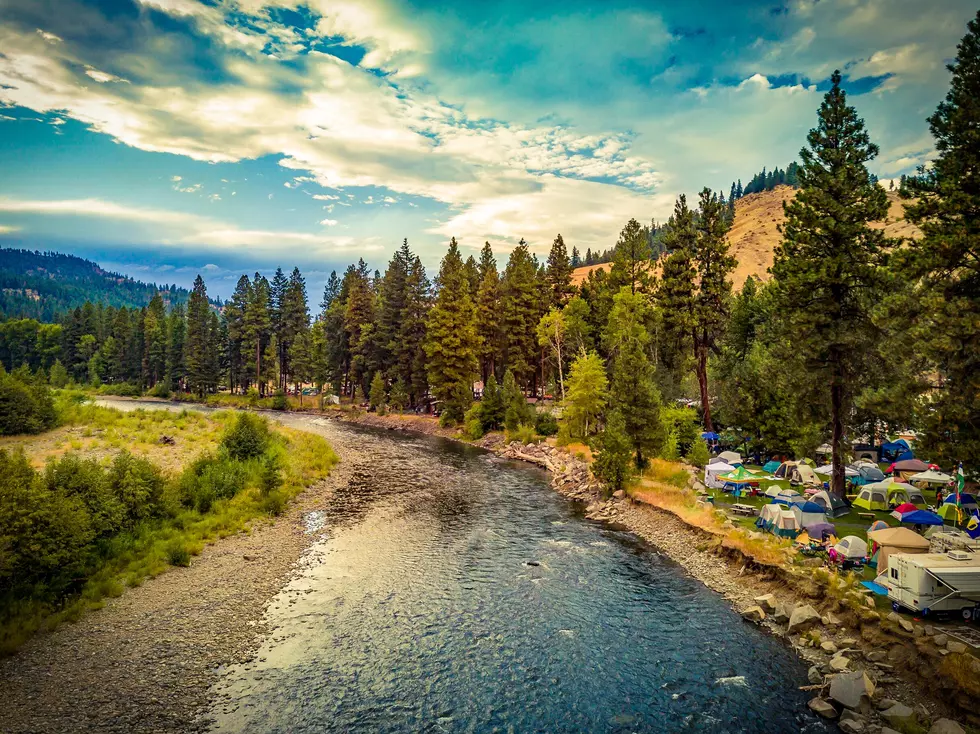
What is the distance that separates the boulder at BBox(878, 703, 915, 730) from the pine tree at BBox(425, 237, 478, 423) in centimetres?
5494

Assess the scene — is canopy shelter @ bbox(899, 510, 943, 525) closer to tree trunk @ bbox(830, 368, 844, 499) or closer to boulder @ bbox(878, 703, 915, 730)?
tree trunk @ bbox(830, 368, 844, 499)

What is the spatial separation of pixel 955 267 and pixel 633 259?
4530cm

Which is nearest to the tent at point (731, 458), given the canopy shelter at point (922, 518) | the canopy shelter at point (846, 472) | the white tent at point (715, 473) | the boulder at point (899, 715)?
the white tent at point (715, 473)

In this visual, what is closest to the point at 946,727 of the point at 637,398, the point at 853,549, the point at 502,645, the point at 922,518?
the point at 853,549

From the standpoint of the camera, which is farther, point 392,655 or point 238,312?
point 238,312

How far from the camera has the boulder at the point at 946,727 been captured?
12141 millimetres

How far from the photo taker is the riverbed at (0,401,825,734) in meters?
13.9

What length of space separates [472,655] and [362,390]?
237 ft

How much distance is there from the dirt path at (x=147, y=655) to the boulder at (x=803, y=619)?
18950mm

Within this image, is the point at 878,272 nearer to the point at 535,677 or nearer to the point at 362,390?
the point at 535,677

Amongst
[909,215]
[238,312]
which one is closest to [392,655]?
[909,215]

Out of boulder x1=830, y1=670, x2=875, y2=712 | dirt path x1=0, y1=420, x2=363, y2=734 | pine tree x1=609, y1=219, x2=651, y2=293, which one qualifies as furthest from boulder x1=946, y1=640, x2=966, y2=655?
pine tree x1=609, y1=219, x2=651, y2=293

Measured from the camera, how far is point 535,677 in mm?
16016

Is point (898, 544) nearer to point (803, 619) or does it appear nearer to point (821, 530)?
point (821, 530)
